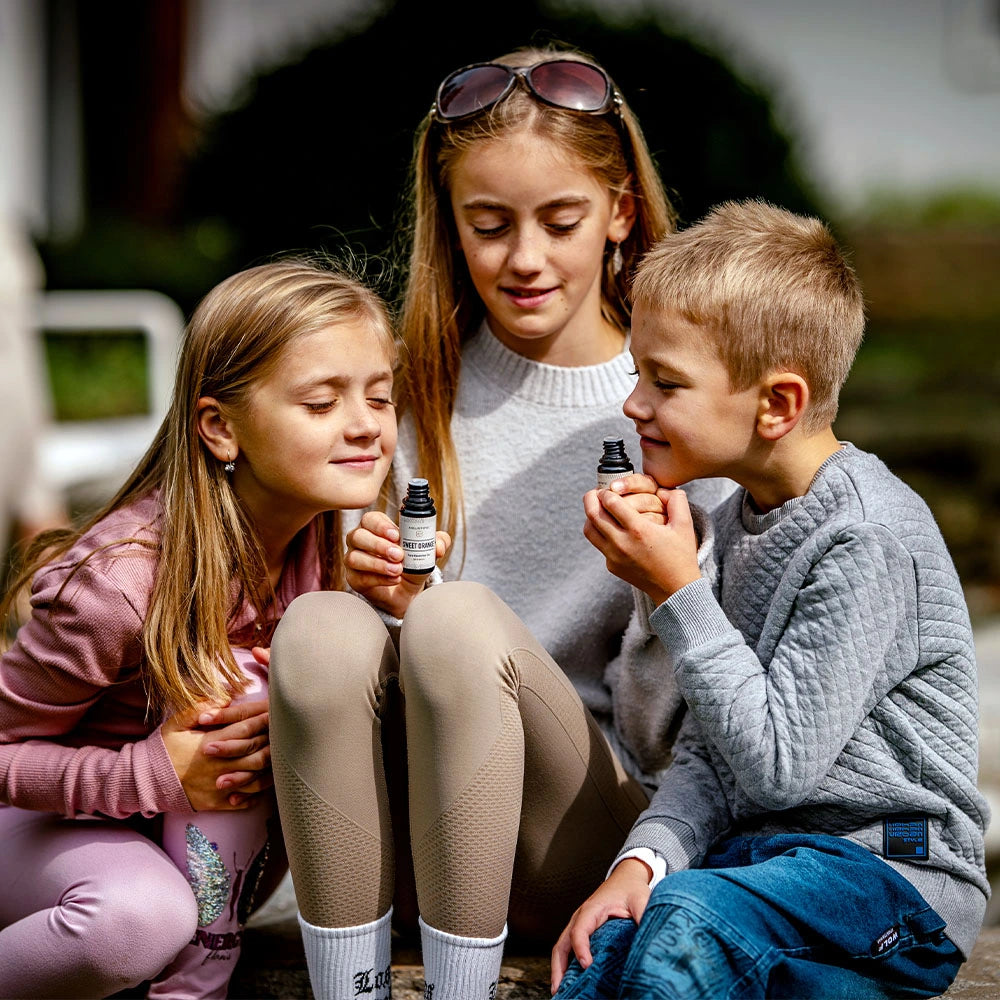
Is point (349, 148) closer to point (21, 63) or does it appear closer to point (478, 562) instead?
point (478, 562)

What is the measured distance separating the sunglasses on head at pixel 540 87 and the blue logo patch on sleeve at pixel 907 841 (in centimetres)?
145

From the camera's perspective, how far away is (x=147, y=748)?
7.14 feet

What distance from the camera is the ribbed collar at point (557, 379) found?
2729 millimetres

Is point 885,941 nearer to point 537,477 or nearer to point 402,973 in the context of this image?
point 402,973

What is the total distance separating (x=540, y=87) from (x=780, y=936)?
5.36 feet

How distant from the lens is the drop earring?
2.77 meters

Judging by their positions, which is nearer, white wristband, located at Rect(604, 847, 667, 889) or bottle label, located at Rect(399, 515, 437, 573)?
white wristband, located at Rect(604, 847, 667, 889)

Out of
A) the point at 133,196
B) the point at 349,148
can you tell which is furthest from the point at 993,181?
the point at 133,196

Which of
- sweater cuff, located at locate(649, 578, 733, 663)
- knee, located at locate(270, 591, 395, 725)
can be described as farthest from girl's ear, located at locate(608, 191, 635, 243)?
knee, located at locate(270, 591, 395, 725)

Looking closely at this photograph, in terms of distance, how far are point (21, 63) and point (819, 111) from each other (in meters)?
5.66

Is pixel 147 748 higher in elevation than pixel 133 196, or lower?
higher

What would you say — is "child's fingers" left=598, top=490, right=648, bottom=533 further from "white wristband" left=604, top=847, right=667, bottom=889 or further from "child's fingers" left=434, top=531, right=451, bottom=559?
"white wristband" left=604, top=847, right=667, bottom=889

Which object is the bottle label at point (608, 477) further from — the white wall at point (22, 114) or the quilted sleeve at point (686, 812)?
the white wall at point (22, 114)

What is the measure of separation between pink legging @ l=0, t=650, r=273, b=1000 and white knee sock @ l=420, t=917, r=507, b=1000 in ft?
1.27
